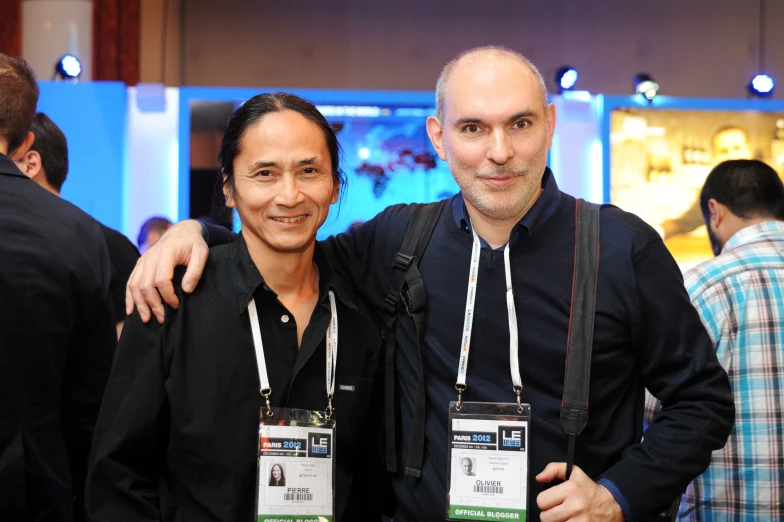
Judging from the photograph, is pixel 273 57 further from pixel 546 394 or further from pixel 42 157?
pixel 546 394

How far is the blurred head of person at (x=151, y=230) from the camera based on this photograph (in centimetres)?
453

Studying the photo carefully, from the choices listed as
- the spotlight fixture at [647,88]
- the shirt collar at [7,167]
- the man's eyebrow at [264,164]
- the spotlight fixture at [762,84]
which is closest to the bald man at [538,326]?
the man's eyebrow at [264,164]

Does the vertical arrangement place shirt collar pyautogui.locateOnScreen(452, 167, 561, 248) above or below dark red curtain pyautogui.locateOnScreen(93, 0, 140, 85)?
below

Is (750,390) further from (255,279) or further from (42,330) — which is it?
(42,330)

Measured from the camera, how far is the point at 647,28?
21.8 ft

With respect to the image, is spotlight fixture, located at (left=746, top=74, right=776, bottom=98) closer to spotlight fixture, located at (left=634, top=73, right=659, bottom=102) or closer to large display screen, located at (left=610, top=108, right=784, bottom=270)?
large display screen, located at (left=610, top=108, right=784, bottom=270)

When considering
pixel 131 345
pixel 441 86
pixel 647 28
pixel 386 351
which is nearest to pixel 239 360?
pixel 131 345

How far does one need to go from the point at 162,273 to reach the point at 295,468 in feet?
1.67

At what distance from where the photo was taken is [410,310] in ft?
6.62

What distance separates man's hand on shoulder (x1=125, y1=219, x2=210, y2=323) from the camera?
6.13 ft

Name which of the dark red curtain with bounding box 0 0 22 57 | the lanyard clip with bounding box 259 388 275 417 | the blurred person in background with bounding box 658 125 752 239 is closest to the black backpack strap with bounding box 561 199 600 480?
the lanyard clip with bounding box 259 388 275 417

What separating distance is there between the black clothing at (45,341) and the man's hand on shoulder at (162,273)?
29cm

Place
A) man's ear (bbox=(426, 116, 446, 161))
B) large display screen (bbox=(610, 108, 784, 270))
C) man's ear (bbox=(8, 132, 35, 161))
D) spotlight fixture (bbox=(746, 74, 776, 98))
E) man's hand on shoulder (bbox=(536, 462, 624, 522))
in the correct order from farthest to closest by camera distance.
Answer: spotlight fixture (bbox=(746, 74, 776, 98)) < large display screen (bbox=(610, 108, 784, 270)) < man's ear (bbox=(8, 132, 35, 161)) < man's ear (bbox=(426, 116, 446, 161)) < man's hand on shoulder (bbox=(536, 462, 624, 522))

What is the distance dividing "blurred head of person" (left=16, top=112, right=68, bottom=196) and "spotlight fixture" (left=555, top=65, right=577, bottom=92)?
3.05 m
